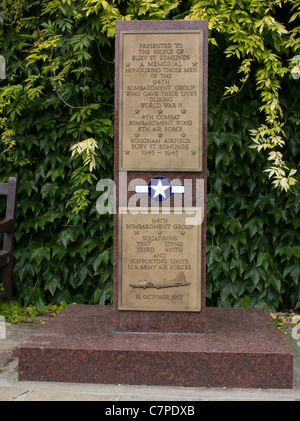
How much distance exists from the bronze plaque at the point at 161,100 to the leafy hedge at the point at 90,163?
1.08m

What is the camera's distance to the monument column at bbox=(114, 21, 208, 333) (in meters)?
3.41

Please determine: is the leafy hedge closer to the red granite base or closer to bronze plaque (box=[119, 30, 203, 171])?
bronze plaque (box=[119, 30, 203, 171])

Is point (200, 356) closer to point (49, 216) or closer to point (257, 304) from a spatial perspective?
point (257, 304)

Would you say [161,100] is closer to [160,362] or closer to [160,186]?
[160,186]

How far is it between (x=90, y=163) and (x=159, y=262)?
1401 millimetres

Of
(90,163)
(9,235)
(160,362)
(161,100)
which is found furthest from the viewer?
(9,235)

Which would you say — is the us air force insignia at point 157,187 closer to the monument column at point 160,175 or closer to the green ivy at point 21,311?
the monument column at point 160,175

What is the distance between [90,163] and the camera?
4.48m

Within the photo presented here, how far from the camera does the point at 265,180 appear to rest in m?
4.66
